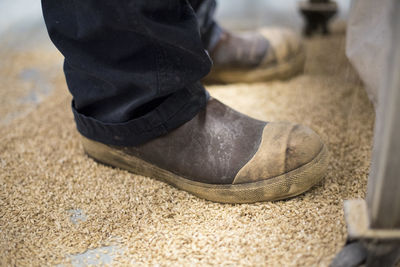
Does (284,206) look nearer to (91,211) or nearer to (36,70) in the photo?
(91,211)

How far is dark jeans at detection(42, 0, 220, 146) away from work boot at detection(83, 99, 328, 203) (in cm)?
3

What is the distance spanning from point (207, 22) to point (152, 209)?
26.6 inches

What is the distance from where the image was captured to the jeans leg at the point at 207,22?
1.10 metres

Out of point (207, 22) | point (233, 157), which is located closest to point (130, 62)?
point (233, 157)

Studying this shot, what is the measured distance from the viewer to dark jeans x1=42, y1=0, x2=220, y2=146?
61cm

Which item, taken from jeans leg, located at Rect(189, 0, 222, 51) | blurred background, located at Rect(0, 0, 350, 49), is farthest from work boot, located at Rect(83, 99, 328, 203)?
blurred background, located at Rect(0, 0, 350, 49)

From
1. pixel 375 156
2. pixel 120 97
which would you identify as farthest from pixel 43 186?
pixel 375 156

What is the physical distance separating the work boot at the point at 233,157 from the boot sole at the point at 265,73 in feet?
1.60

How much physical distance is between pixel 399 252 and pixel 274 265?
0.58 feet

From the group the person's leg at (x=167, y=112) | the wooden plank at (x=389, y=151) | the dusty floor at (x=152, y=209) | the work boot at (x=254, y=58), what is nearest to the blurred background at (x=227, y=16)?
the work boot at (x=254, y=58)

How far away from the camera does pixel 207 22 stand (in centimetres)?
116

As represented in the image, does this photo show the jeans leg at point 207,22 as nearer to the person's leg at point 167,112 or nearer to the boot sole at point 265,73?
the boot sole at point 265,73

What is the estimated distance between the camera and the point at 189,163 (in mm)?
727

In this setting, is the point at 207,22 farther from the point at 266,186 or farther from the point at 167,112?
the point at 266,186
